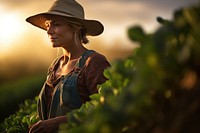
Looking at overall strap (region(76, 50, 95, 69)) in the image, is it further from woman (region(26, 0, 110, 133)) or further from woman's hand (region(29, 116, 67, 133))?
woman's hand (region(29, 116, 67, 133))

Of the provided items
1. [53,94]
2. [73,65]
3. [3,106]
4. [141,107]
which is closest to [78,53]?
→ [73,65]

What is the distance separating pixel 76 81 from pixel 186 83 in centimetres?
298

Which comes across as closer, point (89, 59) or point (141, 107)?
point (141, 107)

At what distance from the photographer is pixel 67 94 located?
4.45 metres

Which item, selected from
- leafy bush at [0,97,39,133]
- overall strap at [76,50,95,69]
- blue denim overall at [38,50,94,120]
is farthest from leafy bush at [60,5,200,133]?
leafy bush at [0,97,39,133]

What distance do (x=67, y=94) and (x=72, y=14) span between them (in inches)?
37.0

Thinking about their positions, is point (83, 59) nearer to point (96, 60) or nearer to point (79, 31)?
point (96, 60)

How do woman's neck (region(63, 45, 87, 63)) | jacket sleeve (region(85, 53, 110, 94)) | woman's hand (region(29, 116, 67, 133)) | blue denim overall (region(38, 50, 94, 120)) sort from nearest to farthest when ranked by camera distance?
woman's hand (region(29, 116, 67, 133))
jacket sleeve (region(85, 53, 110, 94))
blue denim overall (region(38, 50, 94, 120))
woman's neck (region(63, 45, 87, 63))

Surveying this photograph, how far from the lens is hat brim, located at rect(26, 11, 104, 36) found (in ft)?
16.2

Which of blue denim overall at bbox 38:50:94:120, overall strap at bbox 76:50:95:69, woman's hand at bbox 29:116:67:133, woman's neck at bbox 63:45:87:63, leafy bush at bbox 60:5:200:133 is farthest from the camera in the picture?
woman's neck at bbox 63:45:87:63

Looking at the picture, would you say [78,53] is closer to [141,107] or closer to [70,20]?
[70,20]

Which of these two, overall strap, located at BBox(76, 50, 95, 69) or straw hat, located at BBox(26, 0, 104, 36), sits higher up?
straw hat, located at BBox(26, 0, 104, 36)

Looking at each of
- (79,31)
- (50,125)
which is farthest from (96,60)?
(50,125)

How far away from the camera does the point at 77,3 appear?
5.35 meters
